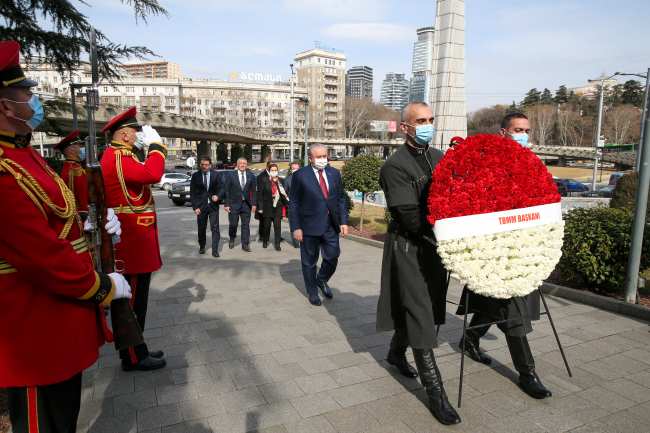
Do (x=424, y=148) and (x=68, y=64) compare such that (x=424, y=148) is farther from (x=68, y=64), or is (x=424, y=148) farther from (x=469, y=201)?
(x=68, y=64)

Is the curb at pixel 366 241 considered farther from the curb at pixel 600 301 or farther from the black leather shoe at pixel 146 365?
the black leather shoe at pixel 146 365

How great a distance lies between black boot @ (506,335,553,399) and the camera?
3381 mm

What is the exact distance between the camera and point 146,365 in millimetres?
3869

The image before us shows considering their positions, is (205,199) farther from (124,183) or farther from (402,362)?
(402,362)

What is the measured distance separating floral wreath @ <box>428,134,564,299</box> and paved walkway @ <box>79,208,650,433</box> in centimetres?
104

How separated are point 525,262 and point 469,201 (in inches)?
26.1

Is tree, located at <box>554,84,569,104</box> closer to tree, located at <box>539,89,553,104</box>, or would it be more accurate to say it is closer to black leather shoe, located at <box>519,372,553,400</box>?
tree, located at <box>539,89,553,104</box>

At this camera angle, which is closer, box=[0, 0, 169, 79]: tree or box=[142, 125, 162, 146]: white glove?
box=[142, 125, 162, 146]: white glove

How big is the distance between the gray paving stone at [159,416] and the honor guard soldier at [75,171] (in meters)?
1.69

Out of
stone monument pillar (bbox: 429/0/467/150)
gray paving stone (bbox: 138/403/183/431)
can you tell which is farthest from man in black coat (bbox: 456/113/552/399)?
stone monument pillar (bbox: 429/0/467/150)

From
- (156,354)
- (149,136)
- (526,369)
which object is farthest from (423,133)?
(156,354)

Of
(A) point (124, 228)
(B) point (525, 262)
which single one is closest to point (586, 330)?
(B) point (525, 262)

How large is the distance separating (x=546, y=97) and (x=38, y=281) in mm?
122485

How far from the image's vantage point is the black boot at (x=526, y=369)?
133 inches
